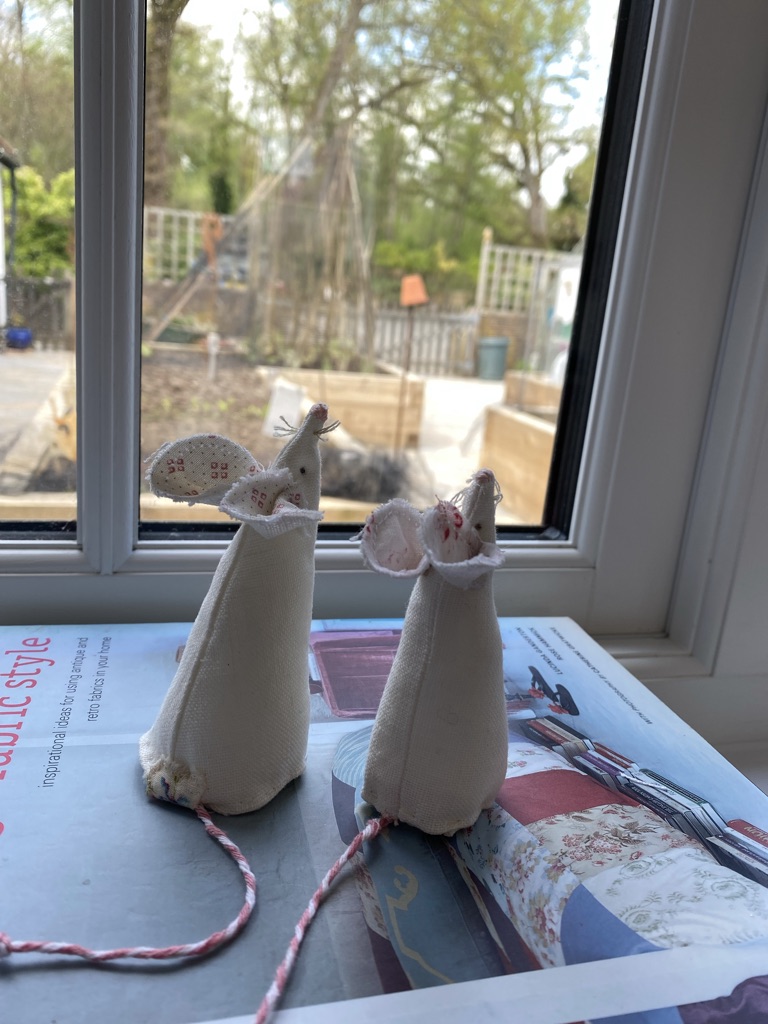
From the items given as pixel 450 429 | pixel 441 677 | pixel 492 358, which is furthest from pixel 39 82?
pixel 492 358

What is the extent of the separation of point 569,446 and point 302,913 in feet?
1.58

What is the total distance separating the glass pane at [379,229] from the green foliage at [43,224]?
13 cm

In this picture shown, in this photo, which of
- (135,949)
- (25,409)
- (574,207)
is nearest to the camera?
(135,949)

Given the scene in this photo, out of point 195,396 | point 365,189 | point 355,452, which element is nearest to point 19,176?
point 195,396

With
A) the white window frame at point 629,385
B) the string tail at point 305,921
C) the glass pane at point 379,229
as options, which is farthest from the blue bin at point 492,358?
the string tail at point 305,921

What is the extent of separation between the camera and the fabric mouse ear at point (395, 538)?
1.11ft

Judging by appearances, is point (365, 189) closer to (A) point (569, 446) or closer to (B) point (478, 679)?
(A) point (569, 446)

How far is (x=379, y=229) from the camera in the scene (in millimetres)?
1853

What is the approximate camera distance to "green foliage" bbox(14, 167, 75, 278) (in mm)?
529

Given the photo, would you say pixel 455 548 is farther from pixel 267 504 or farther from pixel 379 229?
pixel 379 229

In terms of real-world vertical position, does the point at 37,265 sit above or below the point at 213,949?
above

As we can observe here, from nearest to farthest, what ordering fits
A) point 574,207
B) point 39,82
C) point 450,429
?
point 39,82 → point 574,207 → point 450,429

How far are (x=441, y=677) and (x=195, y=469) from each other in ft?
0.52

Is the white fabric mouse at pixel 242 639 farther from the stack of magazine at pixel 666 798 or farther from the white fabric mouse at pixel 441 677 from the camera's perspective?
the stack of magazine at pixel 666 798
